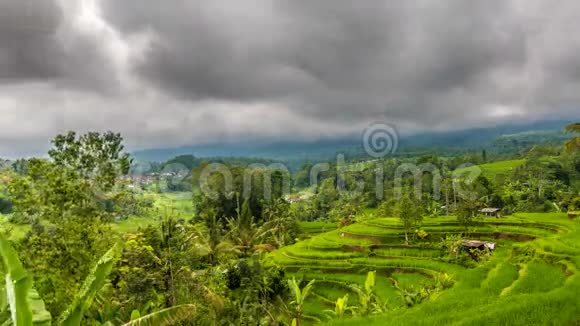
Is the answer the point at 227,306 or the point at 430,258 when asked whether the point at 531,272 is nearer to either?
the point at 227,306

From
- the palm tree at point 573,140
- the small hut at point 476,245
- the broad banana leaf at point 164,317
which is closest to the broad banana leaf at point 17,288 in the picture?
the broad banana leaf at point 164,317

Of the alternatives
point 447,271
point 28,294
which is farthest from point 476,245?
point 28,294

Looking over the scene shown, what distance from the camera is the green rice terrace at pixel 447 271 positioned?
8.38 m

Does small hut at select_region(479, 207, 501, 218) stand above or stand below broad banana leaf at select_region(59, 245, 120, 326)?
below

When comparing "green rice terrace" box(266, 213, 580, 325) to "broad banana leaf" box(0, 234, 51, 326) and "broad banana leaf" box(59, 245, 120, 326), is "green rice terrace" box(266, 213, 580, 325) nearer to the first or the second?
"broad banana leaf" box(59, 245, 120, 326)

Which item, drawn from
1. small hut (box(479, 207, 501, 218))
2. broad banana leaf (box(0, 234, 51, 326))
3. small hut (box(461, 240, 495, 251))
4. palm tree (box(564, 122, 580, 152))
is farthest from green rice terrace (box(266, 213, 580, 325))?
small hut (box(479, 207, 501, 218))

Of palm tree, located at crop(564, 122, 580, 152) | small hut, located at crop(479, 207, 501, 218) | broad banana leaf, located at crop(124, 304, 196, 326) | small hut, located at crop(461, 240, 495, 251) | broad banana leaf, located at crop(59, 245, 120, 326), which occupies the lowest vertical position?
small hut, located at crop(479, 207, 501, 218)

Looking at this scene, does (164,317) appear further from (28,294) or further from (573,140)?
(573,140)

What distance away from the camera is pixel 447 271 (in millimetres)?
23891

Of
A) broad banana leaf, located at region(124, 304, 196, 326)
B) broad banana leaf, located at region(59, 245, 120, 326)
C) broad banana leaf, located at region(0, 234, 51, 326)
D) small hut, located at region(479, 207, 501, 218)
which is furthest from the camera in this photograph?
small hut, located at region(479, 207, 501, 218)

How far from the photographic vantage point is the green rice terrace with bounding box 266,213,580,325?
8.38 metres

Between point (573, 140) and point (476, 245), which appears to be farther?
point (476, 245)

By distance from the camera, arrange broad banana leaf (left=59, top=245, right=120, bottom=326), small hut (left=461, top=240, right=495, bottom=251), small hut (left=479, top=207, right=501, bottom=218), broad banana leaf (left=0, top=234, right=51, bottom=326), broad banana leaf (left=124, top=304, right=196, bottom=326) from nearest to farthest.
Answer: broad banana leaf (left=0, top=234, right=51, bottom=326) → broad banana leaf (left=59, top=245, right=120, bottom=326) → broad banana leaf (left=124, top=304, right=196, bottom=326) → small hut (left=461, top=240, right=495, bottom=251) → small hut (left=479, top=207, right=501, bottom=218)

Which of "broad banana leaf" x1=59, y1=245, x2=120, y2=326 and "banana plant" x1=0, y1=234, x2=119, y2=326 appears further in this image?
"broad banana leaf" x1=59, y1=245, x2=120, y2=326
